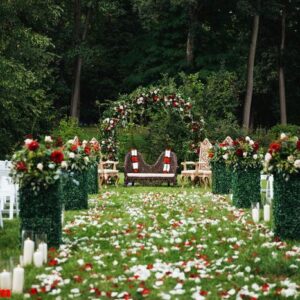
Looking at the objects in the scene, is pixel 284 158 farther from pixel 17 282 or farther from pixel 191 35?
pixel 191 35

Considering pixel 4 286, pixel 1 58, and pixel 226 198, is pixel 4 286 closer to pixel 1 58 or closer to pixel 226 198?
pixel 226 198

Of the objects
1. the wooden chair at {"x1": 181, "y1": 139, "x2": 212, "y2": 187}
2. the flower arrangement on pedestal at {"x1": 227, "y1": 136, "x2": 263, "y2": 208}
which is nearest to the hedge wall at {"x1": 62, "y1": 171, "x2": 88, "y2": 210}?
the flower arrangement on pedestal at {"x1": 227, "y1": 136, "x2": 263, "y2": 208}

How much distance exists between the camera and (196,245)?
903 cm

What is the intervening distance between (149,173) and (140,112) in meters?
3.54

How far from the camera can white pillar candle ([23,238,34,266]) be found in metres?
7.77

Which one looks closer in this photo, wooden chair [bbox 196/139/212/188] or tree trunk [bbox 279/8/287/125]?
wooden chair [bbox 196/139/212/188]

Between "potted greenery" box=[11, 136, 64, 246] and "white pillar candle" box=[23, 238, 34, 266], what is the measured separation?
3.34 ft

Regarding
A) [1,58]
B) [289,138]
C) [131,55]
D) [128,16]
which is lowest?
[289,138]

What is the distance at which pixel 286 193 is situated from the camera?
950 cm

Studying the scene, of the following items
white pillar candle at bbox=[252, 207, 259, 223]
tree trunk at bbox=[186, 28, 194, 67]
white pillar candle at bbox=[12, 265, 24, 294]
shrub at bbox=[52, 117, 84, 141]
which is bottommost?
white pillar candle at bbox=[12, 265, 24, 294]

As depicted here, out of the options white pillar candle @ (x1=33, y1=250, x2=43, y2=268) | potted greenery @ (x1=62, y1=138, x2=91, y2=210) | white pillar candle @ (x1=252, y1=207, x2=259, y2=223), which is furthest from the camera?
potted greenery @ (x1=62, y1=138, x2=91, y2=210)

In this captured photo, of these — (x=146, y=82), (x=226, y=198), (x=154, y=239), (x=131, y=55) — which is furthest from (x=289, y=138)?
(x=131, y=55)

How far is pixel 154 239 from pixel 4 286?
132 inches

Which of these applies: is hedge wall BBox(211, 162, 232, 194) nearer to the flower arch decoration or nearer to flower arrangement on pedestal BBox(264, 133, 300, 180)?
the flower arch decoration
